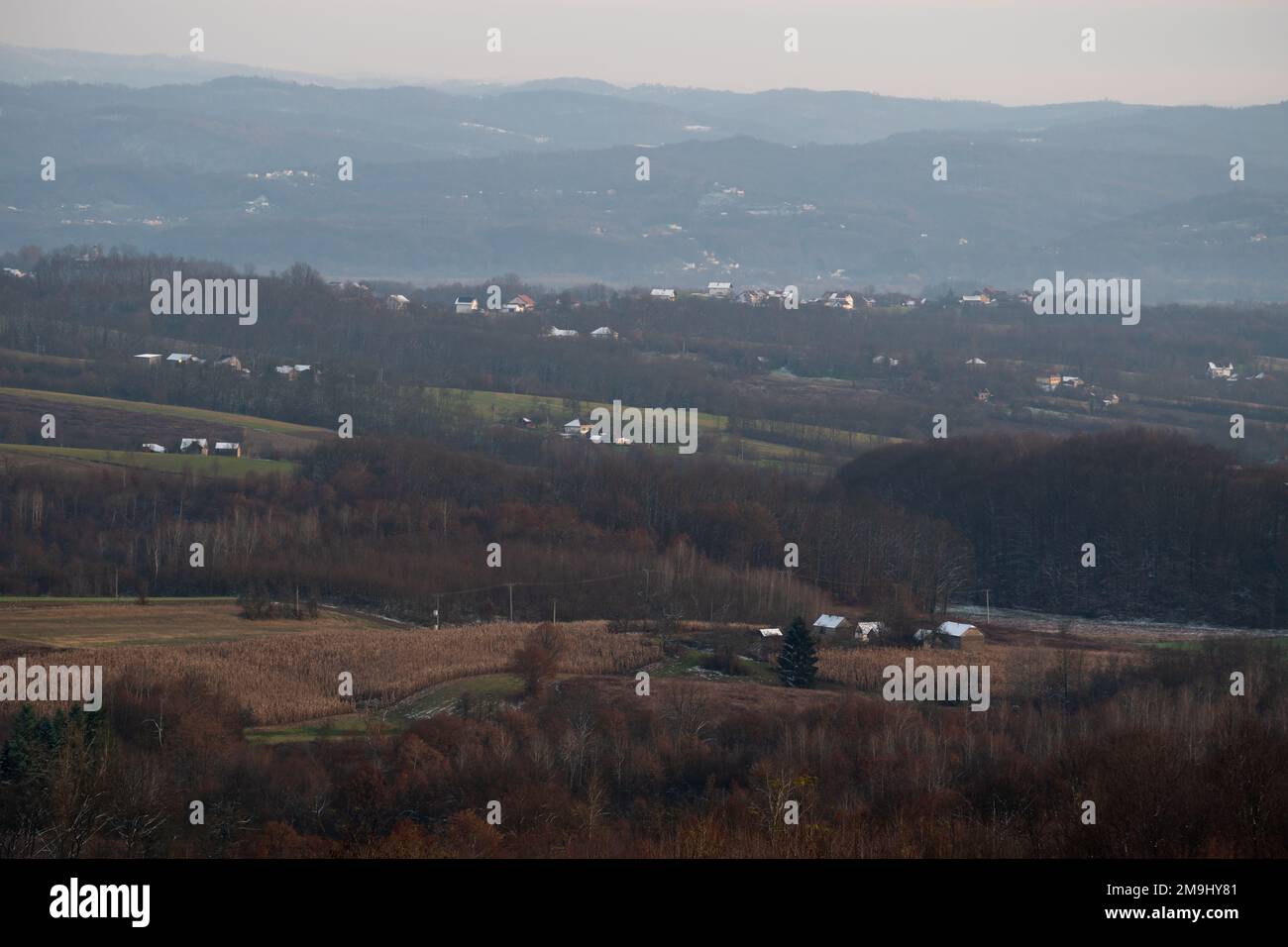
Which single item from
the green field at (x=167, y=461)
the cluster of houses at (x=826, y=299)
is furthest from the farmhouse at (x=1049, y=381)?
the green field at (x=167, y=461)

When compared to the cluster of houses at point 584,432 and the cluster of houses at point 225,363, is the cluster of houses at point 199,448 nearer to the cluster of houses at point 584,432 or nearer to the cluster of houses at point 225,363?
the cluster of houses at point 584,432

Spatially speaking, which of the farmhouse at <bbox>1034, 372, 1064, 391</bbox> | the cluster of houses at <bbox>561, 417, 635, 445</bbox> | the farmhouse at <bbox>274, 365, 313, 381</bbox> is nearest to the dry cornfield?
the cluster of houses at <bbox>561, 417, 635, 445</bbox>

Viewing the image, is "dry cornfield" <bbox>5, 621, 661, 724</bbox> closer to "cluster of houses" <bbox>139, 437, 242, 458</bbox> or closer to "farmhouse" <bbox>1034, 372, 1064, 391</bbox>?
"cluster of houses" <bbox>139, 437, 242, 458</bbox>

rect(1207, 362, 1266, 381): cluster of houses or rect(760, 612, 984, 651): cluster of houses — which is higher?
rect(1207, 362, 1266, 381): cluster of houses

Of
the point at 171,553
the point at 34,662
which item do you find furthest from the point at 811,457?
the point at 34,662

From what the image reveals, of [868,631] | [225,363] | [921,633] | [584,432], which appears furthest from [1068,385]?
[868,631]
